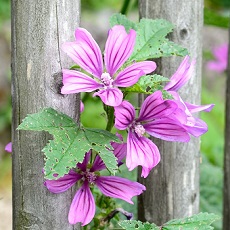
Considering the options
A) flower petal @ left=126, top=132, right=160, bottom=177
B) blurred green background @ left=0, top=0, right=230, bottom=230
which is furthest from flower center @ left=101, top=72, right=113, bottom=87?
blurred green background @ left=0, top=0, right=230, bottom=230

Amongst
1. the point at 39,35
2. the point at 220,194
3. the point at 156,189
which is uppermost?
the point at 39,35

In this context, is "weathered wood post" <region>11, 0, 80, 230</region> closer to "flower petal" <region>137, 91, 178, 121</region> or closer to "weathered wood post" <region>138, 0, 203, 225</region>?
"flower petal" <region>137, 91, 178, 121</region>

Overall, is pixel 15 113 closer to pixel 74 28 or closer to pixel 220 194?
pixel 74 28

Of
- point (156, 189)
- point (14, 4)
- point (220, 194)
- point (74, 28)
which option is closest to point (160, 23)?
point (74, 28)

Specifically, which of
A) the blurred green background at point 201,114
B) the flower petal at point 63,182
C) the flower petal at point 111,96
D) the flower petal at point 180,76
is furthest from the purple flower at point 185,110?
the blurred green background at point 201,114

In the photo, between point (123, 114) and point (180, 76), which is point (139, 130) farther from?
point (180, 76)

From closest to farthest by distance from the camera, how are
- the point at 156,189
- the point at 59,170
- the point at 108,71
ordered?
the point at 59,170 → the point at 108,71 → the point at 156,189

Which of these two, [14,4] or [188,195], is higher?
[14,4]
